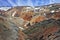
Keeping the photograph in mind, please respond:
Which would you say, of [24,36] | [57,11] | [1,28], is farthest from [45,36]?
[1,28]

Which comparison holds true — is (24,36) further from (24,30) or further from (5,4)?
(5,4)

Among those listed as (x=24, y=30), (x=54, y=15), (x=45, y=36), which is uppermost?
(x=54, y=15)

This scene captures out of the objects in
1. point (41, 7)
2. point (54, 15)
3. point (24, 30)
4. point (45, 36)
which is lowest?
point (45, 36)

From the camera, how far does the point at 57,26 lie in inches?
186

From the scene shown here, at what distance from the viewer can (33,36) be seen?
183 inches

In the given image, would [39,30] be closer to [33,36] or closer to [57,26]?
[33,36]

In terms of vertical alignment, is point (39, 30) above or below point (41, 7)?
below

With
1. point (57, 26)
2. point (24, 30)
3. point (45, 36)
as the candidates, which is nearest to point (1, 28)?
point (24, 30)

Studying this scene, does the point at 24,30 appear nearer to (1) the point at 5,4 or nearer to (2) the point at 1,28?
(2) the point at 1,28

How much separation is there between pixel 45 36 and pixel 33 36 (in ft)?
1.17

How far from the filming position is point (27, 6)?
4.99 metres

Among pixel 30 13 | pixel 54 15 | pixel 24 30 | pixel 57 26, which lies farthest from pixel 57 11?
pixel 24 30

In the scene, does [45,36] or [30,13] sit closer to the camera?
[45,36]

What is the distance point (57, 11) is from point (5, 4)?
167 centimetres
